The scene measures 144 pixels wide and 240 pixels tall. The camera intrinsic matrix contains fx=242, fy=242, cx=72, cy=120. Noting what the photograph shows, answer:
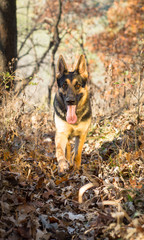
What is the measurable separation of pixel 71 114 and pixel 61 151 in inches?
30.7

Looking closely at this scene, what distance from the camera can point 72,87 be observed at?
458 centimetres

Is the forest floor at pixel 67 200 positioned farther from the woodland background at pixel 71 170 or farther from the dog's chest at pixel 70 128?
the dog's chest at pixel 70 128

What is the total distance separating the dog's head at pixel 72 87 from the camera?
14.9 feet

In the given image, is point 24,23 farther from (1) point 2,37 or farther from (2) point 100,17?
(1) point 2,37

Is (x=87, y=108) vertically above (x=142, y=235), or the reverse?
(x=87, y=108)

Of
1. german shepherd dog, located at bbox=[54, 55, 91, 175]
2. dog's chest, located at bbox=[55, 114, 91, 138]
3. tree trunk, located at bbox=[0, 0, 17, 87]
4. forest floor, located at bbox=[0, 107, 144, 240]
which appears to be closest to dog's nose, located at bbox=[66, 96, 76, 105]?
german shepherd dog, located at bbox=[54, 55, 91, 175]

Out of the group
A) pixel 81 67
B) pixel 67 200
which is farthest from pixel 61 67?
pixel 67 200

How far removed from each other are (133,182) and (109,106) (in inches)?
186

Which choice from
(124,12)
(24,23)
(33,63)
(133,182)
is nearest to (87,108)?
(133,182)

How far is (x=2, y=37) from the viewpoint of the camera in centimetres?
665

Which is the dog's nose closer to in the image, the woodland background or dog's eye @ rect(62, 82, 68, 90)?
dog's eye @ rect(62, 82, 68, 90)

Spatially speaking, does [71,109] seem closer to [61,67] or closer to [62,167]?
[61,67]

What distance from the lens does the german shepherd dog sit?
4.57 meters

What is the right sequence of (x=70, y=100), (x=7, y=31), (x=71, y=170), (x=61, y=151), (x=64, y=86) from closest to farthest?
1. (x=70, y=100)
2. (x=71, y=170)
3. (x=64, y=86)
4. (x=61, y=151)
5. (x=7, y=31)
